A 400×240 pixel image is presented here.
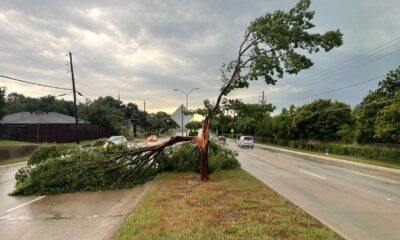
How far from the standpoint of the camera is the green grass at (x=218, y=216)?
6.94 m

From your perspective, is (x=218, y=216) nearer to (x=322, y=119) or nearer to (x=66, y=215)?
(x=66, y=215)

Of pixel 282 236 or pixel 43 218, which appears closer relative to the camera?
pixel 282 236

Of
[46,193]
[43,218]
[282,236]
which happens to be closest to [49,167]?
[46,193]

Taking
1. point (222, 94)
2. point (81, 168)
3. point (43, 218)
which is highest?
point (222, 94)

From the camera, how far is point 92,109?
65.6 metres

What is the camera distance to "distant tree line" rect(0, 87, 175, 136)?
65.4 m

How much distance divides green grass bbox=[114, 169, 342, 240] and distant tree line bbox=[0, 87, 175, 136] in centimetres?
3073

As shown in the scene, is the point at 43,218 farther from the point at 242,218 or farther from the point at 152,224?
the point at 242,218

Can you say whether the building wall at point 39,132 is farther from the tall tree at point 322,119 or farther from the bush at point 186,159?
the bush at point 186,159

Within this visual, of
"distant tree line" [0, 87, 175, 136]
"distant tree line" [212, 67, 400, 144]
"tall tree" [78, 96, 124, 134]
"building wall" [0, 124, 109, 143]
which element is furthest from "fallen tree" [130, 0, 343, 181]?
"tall tree" [78, 96, 124, 134]

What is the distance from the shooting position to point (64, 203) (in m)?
11.3

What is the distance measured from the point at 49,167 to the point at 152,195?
4.65 m

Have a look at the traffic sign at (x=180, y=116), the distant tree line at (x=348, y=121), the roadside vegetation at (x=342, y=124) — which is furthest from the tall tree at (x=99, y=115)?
the traffic sign at (x=180, y=116)

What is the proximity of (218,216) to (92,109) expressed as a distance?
199 feet
